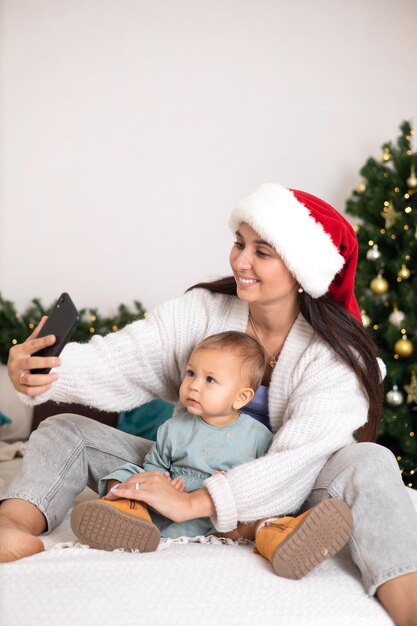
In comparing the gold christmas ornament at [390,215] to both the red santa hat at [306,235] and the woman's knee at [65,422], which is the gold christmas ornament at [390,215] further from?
the woman's knee at [65,422]

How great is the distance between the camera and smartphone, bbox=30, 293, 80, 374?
163 centimetres

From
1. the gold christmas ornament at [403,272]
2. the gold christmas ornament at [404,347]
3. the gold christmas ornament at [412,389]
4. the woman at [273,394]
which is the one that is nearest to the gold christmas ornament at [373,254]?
the gold christmas ornament at [403,272]

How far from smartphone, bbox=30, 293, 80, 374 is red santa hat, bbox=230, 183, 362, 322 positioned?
0.53 metres

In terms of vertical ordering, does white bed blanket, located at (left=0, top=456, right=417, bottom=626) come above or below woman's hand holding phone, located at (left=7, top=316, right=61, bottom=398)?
below

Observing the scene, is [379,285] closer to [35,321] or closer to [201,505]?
[35,321]

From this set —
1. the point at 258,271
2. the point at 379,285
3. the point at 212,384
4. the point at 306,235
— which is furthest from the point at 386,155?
the point at 212,384

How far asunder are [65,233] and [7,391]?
75cm

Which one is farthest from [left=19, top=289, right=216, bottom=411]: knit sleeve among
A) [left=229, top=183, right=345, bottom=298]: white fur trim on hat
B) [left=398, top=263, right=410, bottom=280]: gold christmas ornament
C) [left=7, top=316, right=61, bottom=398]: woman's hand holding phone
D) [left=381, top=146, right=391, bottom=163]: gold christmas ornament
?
[left=381, top=146, right=391, bottom=163]: gold christmas ornament

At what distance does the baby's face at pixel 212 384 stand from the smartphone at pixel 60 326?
30 cm

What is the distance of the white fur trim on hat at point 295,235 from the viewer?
190 cm

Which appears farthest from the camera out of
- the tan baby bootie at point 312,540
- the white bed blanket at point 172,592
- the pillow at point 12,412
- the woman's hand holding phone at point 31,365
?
the pillow at point 12,412

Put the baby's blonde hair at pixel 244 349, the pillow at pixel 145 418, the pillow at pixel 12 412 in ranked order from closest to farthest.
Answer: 1. the baby's blonde hair at pixel 244 349
2. the pillow at pixel 145 418
3. the pillow at pixel 12 412

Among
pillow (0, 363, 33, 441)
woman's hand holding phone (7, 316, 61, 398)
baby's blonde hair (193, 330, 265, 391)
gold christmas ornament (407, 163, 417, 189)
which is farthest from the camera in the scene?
pillow (0, 363, 33, 441)

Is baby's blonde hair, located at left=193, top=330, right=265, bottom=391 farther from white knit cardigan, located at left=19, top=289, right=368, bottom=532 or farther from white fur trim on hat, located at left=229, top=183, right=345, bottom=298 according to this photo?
white fur trim on hat, located at left=229, top=183, right=345, bottom=298
